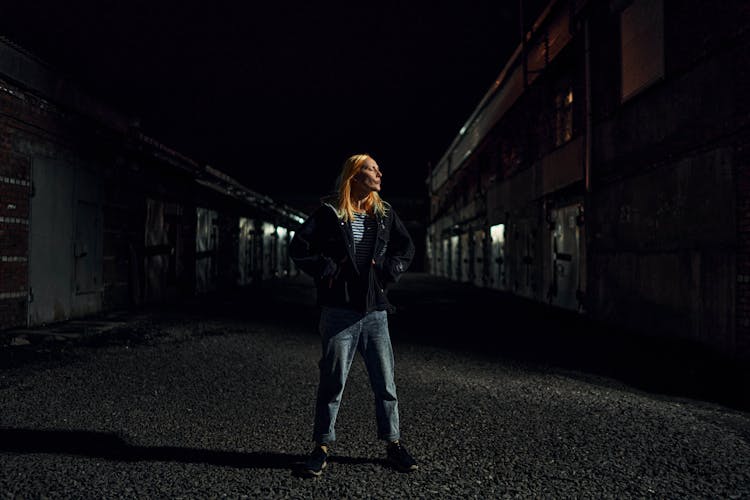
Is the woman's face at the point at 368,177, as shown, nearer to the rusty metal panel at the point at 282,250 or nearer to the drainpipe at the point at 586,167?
the drainpipe at the point at 586,167

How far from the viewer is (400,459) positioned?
3230 millimetres

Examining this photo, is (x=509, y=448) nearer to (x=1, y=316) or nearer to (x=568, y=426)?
(x=568, y=426)

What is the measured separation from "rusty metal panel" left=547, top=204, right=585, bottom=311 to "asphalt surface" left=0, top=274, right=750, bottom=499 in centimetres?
448

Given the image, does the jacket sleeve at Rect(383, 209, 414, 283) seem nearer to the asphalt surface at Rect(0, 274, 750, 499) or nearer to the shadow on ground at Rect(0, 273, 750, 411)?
the asphalt surface at Rect(0, 274, 750, 499)

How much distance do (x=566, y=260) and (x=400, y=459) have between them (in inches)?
436

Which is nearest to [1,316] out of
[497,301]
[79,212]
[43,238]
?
[43,238]

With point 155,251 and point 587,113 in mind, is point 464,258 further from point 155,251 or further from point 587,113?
point 155,251

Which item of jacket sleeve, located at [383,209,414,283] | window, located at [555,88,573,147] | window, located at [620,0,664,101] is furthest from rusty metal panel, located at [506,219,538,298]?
jacket sleeve, located at [383,209,414,283]

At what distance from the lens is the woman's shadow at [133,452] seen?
3.35 m

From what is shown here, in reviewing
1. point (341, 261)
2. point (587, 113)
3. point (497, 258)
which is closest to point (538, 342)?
point (587, 113)

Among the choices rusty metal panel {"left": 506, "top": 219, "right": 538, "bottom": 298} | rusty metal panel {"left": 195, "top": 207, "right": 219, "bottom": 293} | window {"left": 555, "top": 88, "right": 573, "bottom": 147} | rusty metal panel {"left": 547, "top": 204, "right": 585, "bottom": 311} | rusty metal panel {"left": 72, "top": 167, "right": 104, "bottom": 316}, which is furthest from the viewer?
rusty metal panel {"left": 195, "top": 207, "right": 219, "bottom": 293}

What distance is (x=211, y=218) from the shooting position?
1950 centimetres

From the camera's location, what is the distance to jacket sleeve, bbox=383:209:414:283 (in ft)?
10.9

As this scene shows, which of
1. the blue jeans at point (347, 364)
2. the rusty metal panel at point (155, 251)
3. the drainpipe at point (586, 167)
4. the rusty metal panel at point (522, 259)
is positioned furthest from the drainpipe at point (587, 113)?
the rusty metal panel at point (155, 251)
